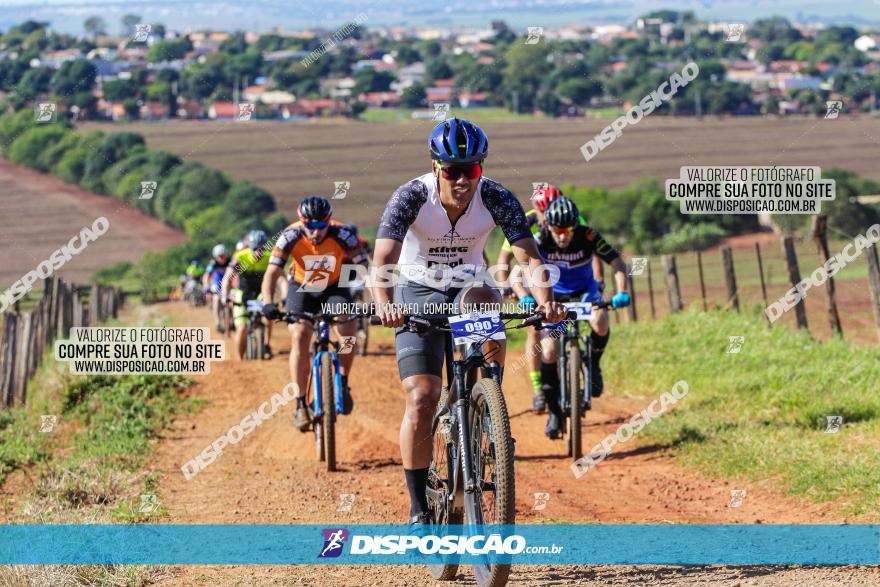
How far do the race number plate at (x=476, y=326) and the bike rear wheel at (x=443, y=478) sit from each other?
473 millimetres

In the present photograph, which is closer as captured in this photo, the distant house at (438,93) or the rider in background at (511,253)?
the rider in background at (511,253)

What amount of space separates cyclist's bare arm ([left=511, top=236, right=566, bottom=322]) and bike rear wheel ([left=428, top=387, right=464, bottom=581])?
73cm

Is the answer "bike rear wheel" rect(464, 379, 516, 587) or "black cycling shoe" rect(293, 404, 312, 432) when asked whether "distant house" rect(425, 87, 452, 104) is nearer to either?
"black cycling shoe" rect(293, 404, 312, 432)

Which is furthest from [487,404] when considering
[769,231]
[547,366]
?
[769,231]

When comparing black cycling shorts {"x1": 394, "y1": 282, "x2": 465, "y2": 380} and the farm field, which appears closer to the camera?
black cycling shorts {"x1": 394, "y1": 282, "x2": 465, "y2": 380}

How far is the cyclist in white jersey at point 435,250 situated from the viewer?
638 centimetres

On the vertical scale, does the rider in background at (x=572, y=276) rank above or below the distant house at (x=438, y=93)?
below

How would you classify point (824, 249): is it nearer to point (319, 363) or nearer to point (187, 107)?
point (319, 363)

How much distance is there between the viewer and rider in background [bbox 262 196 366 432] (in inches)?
426

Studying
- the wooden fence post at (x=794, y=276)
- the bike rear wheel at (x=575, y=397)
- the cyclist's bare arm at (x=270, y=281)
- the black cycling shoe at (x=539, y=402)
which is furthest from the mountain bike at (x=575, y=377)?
the wooden fence post at (x=794, y=276)

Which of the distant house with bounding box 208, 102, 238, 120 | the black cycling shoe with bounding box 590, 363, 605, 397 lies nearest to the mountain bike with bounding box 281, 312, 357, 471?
the black cycling shoe with bounding box 590, 363, 605, 397

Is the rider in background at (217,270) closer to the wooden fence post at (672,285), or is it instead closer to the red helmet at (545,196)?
the wooden fence post at (672,285)

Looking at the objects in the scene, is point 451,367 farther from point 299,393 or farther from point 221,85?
point 221,85

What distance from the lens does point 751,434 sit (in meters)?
10.7
